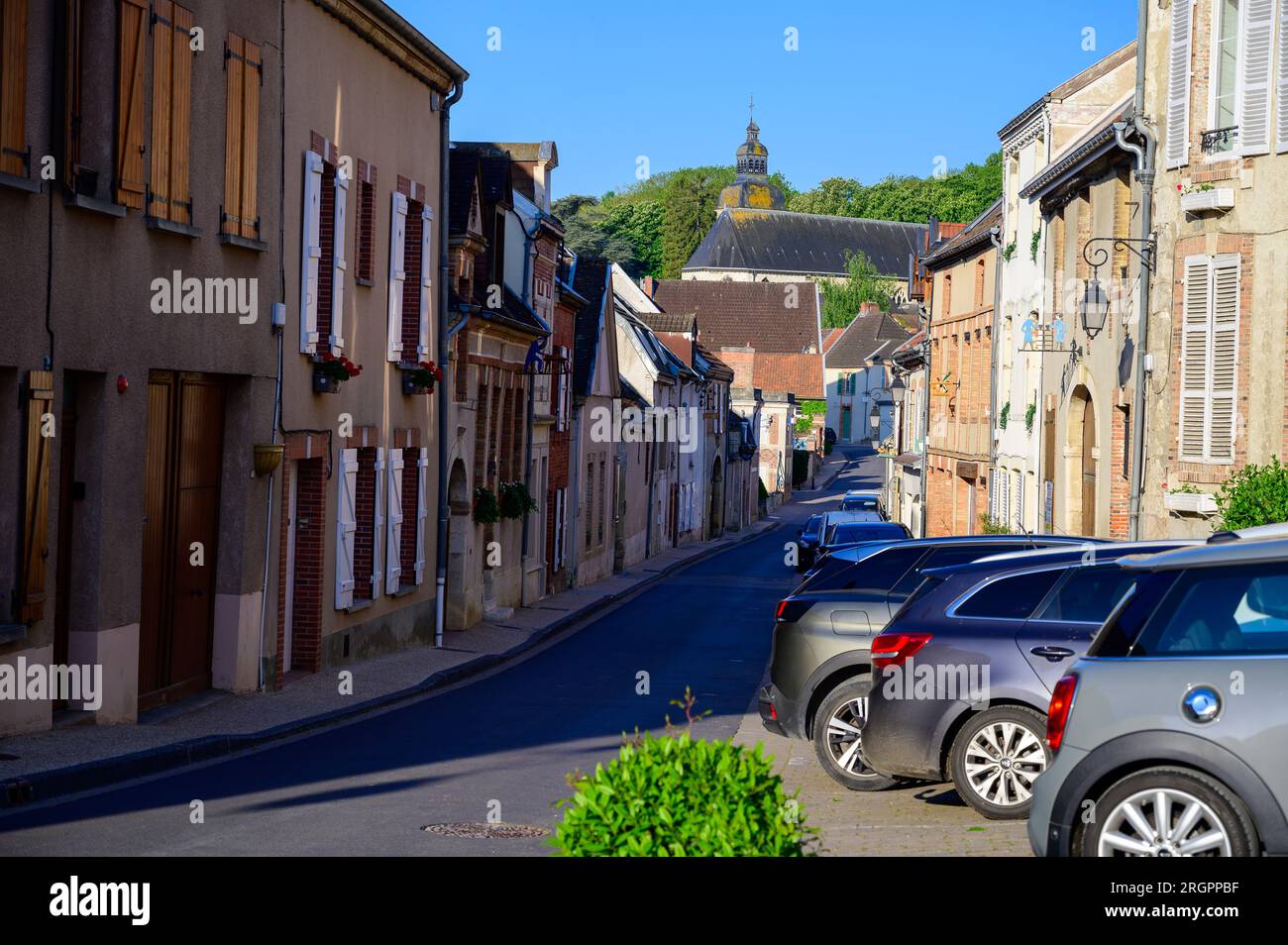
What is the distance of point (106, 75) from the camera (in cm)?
1286

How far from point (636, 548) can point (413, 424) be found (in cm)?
2607

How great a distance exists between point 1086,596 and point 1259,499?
24.2 ft

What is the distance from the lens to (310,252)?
17.5 metres

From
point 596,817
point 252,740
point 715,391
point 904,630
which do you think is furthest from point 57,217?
point 715,391

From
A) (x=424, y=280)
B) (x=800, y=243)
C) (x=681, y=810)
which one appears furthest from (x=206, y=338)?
(x=800, y=243)

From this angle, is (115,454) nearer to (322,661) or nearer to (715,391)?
(322,661)

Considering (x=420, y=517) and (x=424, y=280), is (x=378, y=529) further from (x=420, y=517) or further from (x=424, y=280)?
(x=424, y=280)

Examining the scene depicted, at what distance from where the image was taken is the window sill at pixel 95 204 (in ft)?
40.3

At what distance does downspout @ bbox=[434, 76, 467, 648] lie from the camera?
23328mm

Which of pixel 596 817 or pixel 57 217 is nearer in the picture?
pixel 596 817

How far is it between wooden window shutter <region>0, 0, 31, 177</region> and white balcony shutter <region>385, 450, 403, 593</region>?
31.9ft

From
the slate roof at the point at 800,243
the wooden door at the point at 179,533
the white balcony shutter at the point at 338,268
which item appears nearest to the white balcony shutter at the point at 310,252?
the white balcony shutter at the point at 338,268

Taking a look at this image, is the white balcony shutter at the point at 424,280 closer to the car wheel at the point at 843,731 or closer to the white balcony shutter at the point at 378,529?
the white balcony shutter at the point at 378,529
